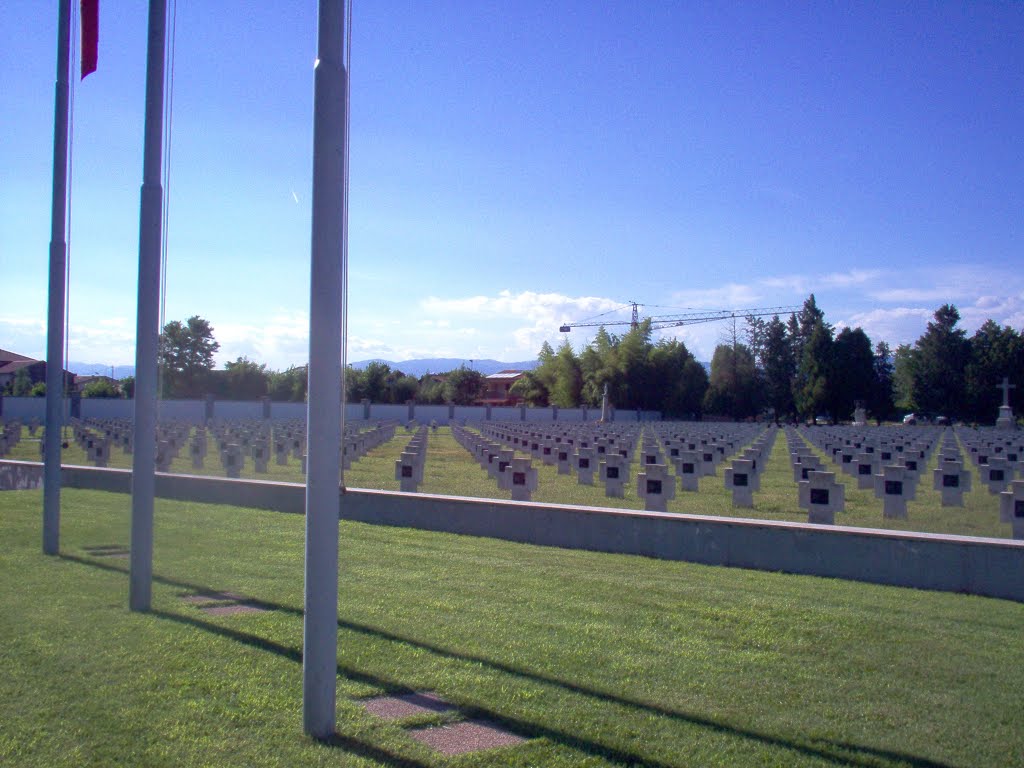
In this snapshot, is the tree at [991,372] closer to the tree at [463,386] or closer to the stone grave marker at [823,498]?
the tree at [463,386]

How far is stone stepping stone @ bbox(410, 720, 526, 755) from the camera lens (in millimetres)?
4156

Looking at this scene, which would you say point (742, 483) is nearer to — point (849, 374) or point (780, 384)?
point (849, 374)

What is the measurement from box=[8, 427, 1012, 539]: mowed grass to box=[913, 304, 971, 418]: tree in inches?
2253

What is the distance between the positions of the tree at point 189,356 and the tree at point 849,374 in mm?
53836

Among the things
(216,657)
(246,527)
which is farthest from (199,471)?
(216,657)

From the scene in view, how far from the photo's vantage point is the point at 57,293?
9188 mm

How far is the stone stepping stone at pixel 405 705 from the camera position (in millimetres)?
4586

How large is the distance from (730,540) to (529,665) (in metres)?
4.06

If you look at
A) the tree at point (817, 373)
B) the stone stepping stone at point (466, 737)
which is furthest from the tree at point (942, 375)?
the stone stepping stone at point (466, 737)

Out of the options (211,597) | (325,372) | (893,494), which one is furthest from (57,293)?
(893,494)

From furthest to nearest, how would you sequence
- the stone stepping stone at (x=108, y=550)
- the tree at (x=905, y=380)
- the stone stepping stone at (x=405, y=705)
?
the tree at (x=905, y=380) < the stone stepping stone at (x=108, y=550) < the stone stepping stone at (x=405, y=705)

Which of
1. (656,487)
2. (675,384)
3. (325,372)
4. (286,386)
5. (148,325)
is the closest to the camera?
(325,372)

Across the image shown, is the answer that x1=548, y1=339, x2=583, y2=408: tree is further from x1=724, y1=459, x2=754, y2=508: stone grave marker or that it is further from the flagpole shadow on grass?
the flagpole shadow on grass

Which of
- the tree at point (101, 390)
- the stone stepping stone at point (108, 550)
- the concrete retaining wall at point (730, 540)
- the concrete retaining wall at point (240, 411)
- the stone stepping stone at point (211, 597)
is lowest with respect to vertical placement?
the stone stepping stone at point (211, 597)
